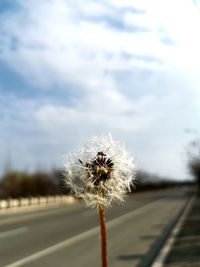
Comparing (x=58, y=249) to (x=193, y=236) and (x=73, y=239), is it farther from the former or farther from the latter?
(x=193, y=236)

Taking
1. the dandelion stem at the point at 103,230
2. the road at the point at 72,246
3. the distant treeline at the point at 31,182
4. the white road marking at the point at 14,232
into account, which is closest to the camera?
the dandelion stem at the point at 103,230

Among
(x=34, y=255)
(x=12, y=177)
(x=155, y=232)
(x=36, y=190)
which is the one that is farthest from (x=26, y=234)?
(x=12, y=177)

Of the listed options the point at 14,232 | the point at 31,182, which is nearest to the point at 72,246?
the point at 14,232

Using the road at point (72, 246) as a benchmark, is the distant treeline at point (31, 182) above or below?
above

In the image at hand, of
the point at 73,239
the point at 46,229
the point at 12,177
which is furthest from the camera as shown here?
the point at 12,177

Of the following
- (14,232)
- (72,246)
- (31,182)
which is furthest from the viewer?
(31,182)

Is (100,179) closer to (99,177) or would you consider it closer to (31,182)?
(99,177)

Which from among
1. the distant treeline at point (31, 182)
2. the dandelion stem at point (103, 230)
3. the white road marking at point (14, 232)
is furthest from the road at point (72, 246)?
the distant treeline at point (31, 182)

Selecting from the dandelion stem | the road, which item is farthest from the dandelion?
the road

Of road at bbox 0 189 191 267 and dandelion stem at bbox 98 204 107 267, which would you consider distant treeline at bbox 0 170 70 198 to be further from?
dandelion stem at bbox 98 204 107 267

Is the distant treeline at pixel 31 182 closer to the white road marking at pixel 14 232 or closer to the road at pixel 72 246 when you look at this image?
the white road marking at pixel 14 232

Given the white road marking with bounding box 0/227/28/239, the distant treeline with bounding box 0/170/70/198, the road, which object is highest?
the distant treeline with bounding box 0/170/70/198
